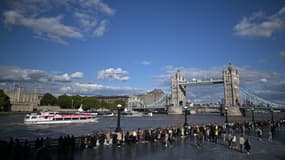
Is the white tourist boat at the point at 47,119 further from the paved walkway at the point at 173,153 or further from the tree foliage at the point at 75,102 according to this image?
the tree foliage at the point at 75,102

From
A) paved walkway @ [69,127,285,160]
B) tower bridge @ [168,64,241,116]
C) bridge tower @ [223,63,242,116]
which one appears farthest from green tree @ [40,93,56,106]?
paved walkway @ [69,127,285,160]

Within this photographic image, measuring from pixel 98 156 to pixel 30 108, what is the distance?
4357 inches

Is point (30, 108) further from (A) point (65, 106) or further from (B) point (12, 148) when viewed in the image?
(B) point (12, 148)

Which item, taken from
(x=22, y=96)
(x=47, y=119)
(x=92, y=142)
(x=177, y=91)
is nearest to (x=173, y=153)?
(x=92, y=142)

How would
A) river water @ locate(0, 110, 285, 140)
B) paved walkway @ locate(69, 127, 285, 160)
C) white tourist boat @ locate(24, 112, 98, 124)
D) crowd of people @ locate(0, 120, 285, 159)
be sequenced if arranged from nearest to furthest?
1. crowd of people @ locate(0, 120, 285, 159)
2. paved walkway @ locate(69, 127, 285, 160)
3. river water @ locate(0, 110, 285, 140)
4. white tourist boat @ locate(24, 112, 98, 124)

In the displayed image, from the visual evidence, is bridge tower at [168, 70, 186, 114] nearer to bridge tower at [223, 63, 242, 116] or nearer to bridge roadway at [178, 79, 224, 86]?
bridge roadway at [178, 79, 224, 86]

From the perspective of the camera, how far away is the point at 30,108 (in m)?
115

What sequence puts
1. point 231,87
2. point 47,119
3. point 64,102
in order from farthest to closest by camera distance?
point 231,87 → point 64,102 → point 47,119

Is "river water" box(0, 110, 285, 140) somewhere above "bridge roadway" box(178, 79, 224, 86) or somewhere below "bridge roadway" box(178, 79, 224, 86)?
below

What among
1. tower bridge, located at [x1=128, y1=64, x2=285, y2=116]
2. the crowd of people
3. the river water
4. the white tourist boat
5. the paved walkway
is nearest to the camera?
the crowd of people

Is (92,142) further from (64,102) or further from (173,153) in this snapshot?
(64,102)

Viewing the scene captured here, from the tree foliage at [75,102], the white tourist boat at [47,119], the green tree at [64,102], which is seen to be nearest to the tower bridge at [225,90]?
the tree foliage at [75,102]

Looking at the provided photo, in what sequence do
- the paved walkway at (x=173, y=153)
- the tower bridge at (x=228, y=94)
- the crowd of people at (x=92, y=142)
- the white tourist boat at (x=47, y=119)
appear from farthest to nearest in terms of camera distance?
the tower bridge at (x=228, y=94)
the white tourist boat at (x=47, y=119)
the paved walkway at (x=173, y=153)
the crowd of people at (x=92, y=142)

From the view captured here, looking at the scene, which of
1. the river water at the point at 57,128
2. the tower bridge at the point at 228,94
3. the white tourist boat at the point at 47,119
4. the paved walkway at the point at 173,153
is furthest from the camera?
the tower bridge at the point at 228,94
